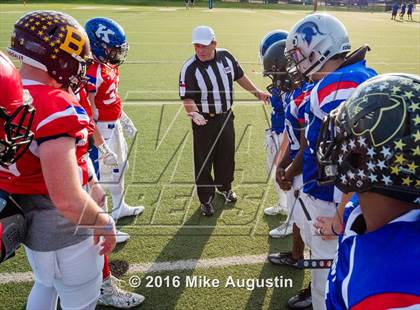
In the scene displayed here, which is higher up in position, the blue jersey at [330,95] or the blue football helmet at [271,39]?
the blue football helmet at [271,39]

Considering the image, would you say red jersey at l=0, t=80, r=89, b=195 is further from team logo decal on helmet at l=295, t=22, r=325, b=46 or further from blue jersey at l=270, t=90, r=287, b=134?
blue jersey at l=270, t=90, r=287, b=134

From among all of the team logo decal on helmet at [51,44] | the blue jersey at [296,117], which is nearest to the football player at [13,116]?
the team logo decal on helmet at [51,44]

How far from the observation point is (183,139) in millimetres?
6836

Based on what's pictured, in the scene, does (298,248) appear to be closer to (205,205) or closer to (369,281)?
(205,205)

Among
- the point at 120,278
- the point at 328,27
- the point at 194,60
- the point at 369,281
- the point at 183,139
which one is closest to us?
the point at 369,281

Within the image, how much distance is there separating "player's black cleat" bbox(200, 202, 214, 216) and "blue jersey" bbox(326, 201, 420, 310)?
10.3 ft

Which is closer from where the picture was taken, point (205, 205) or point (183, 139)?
point (205, 205)

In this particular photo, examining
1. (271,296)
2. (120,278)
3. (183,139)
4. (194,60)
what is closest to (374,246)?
(271,296)

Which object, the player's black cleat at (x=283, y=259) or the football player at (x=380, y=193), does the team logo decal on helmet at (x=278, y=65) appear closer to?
the player's black cleat at (x=283, y=259)

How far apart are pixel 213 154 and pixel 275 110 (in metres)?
0.99

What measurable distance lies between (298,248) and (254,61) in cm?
1061

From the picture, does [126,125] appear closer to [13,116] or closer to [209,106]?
[209,106]

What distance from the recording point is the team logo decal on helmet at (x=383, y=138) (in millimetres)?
1208

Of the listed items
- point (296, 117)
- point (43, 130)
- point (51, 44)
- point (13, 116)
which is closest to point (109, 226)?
point (43, 130)
